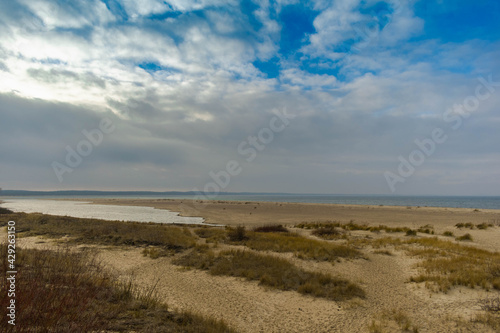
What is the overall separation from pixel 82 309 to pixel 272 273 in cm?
764

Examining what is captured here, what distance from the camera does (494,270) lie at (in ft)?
35.6

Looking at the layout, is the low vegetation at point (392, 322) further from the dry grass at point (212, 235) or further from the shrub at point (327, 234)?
the shrub at point (327, 234)

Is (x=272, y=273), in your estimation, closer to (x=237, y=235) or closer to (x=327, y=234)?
(x=237, y=235)

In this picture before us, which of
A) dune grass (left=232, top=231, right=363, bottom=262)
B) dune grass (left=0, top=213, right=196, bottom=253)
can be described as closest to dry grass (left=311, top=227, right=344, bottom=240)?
dune grass (left=232, top=231, right=363, bottom=262)

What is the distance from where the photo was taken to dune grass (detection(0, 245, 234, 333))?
14.5 ft

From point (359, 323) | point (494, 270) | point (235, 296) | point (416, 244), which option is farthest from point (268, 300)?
point (416, 244)

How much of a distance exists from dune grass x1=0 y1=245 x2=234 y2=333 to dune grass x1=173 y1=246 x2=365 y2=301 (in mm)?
4351

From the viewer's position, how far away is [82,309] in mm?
5320

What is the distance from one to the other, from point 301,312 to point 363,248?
11.4 m

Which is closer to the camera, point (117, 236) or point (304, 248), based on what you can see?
point (304, 248)

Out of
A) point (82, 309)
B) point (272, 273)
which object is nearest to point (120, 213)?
point (272, 273)

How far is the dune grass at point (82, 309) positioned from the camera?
4.43 metres

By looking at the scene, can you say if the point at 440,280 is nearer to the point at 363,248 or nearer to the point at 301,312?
the point at 301,312

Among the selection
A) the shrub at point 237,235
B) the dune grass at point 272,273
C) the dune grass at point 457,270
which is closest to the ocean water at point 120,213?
the shrub at point 237,235
